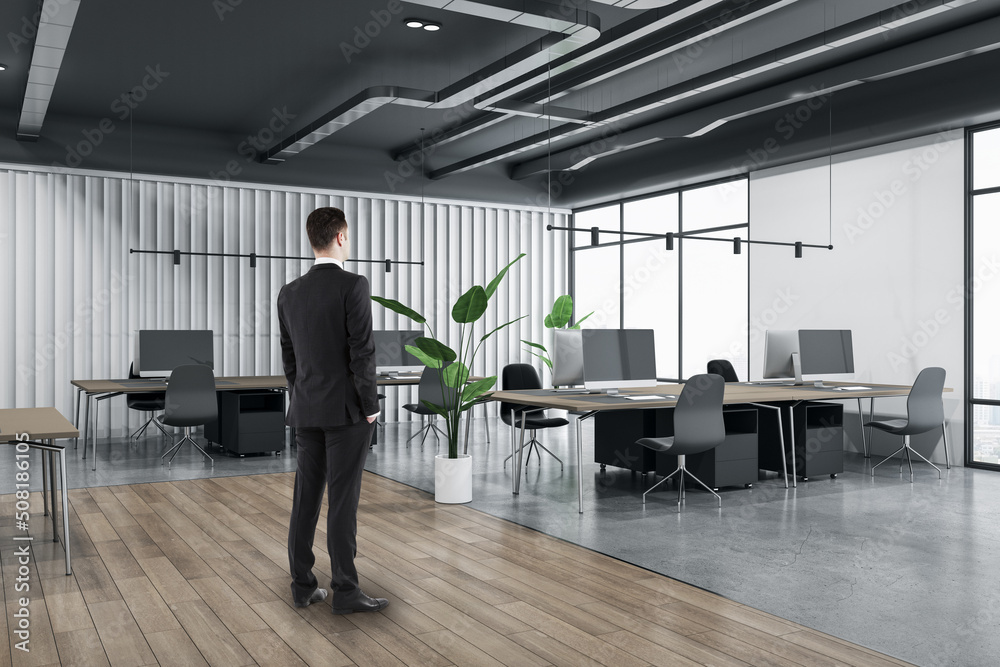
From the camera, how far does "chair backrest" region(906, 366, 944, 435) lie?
21.3 feet

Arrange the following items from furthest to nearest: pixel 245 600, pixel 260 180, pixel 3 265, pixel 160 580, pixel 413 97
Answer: pixel 260 180 → pixel 3 265 → pixel 413 97 → pixel 160 580 → pixel 245 600

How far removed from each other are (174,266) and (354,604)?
708cm

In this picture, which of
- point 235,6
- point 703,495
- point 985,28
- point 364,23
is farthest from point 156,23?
point 985,28

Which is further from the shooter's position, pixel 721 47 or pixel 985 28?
pixel 721 47

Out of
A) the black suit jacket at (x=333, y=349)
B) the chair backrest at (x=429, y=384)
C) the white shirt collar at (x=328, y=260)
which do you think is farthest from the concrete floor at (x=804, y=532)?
the white shirt collar at (x=328, y=260)

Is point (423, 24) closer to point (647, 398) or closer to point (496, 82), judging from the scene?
point (496, 82)

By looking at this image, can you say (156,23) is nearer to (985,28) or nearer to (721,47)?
(721,47)

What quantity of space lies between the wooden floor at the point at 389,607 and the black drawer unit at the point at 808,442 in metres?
2.78

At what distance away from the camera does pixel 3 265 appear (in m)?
8.55

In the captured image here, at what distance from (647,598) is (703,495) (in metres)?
2.51

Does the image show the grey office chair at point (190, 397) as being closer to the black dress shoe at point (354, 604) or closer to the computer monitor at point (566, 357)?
the computer monitor at point (566, 357)

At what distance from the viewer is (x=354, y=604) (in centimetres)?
332

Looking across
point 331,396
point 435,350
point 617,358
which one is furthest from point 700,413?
point 331,396

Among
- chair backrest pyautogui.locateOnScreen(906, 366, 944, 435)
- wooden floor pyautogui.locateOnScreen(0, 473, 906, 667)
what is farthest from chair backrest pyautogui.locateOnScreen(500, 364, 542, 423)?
chair backrest pyautogui.locateOnScreen(906, 366, 944, 435)
